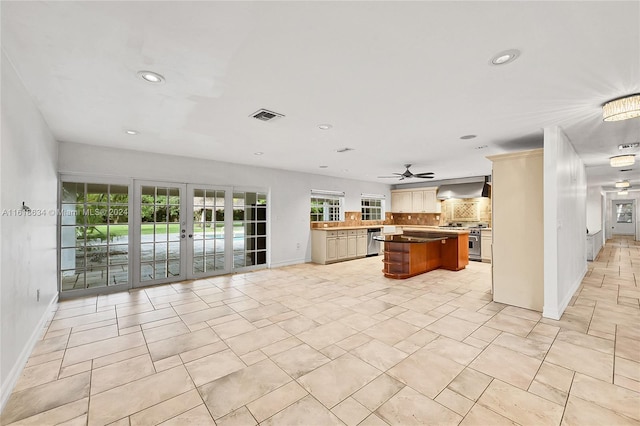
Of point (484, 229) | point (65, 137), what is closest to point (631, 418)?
point (484, 229)

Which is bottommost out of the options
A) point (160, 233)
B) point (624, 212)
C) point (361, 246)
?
point (361, 246)

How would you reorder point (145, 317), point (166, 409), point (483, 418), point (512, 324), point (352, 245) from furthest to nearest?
point (352, 245), point (145, 317), point (512, 324), point (166, 409), point (483, 418)

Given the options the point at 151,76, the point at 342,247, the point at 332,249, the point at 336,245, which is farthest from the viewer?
the point at 342,247

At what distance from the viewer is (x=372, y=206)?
9.88 meters

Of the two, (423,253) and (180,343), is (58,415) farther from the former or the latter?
(423,253)

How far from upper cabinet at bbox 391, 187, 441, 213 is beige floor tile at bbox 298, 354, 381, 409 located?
7.60 metres

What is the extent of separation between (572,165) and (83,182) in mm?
8059

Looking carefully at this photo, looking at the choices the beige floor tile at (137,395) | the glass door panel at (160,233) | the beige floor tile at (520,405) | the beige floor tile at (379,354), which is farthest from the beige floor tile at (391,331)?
the glass door panel at (160,233)

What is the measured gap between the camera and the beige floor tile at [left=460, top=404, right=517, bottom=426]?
1.78 metres

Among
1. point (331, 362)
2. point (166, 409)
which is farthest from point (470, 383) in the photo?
point (166, 409)

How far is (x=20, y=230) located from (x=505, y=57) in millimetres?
4341

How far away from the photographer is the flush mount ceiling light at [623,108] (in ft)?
8.29

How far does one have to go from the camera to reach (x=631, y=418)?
6.05 ft

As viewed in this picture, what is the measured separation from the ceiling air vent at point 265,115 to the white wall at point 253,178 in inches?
117
